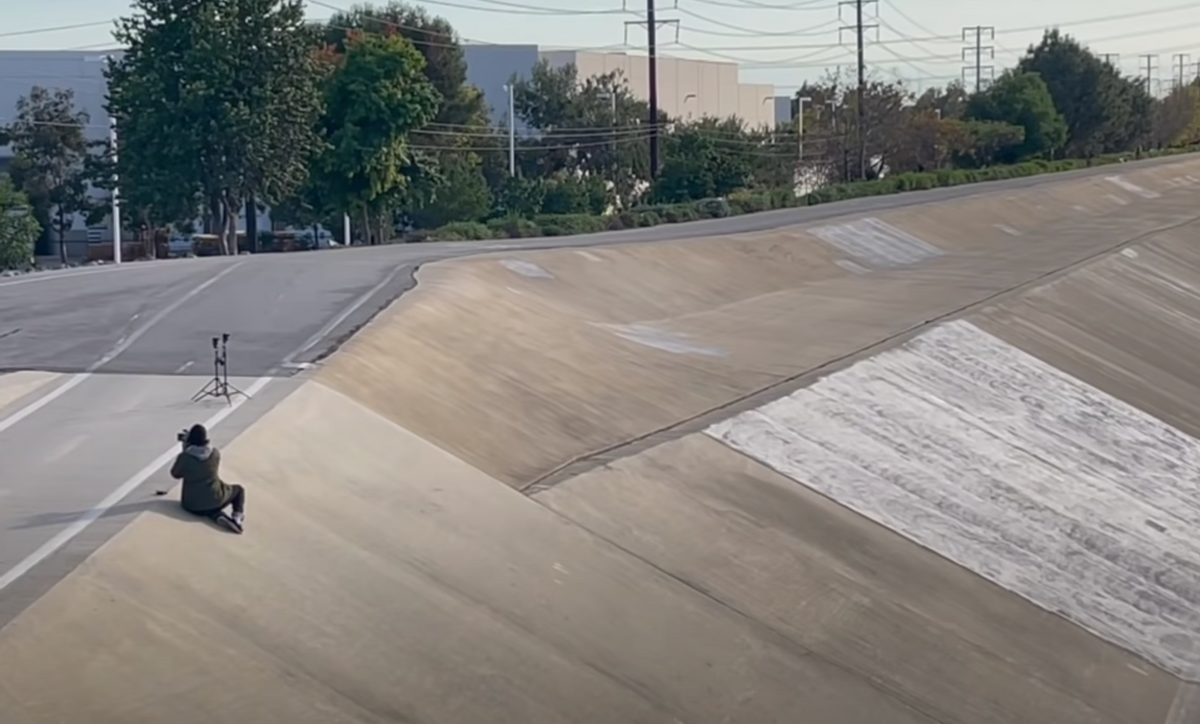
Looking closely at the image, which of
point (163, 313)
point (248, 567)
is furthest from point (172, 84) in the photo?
point (248, 567)

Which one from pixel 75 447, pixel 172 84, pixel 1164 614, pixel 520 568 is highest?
pixel 172 84

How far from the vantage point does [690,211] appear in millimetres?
58531

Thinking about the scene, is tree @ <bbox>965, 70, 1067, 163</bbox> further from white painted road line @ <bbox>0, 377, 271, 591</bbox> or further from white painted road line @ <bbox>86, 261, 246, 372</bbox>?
white painted road line @ <bbox>0, 377, 271, 591</bbox>

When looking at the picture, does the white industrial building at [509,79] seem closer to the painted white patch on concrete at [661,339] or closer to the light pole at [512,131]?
the light pole at [512,131]

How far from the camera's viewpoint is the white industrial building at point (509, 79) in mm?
74625

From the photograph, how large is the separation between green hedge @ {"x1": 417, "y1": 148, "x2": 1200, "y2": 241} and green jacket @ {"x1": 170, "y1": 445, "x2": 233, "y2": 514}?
33.6 meters

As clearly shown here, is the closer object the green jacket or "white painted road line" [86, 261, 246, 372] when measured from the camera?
the green jacket

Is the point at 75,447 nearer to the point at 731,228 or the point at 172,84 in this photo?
the point at 172,84

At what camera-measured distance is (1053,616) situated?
21.6 metres

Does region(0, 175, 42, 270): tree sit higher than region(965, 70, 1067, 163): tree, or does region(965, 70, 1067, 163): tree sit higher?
region(965, 70, 1067, 163): tree

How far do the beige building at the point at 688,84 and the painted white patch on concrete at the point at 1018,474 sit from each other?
63.3 meters

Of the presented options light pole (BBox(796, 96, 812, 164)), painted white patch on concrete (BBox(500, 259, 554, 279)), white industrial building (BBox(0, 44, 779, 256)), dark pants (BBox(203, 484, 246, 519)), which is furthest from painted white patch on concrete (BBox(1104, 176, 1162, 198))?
dark pants (BBox(203, 484, 246, 519))

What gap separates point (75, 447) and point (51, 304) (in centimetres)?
1067

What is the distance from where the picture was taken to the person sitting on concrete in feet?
46.3
